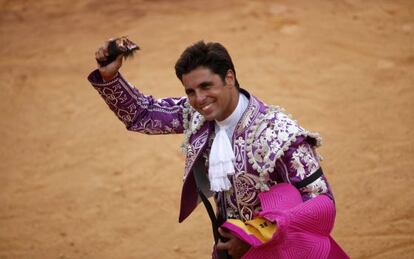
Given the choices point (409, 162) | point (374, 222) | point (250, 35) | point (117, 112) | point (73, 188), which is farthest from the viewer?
point (250, 35)

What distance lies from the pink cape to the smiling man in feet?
0.04

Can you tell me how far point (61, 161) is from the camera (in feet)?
19.6

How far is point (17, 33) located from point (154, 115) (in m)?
5.49

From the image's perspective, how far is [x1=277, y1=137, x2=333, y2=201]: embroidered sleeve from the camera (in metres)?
2.64

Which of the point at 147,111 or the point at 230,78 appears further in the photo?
the point at 147,111

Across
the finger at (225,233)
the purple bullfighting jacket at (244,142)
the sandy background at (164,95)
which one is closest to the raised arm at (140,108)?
the purple bullfighting jacket at (244,142)

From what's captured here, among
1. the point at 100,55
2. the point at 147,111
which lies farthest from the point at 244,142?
the point at 100,55

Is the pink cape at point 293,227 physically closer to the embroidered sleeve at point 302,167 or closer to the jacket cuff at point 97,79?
the embroidered sleeve at point 302,167

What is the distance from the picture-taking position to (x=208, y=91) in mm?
2795

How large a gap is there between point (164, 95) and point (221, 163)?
3.80 m

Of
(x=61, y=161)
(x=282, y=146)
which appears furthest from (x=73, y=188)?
(x=282, y=146)

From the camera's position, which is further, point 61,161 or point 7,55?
point 7,55

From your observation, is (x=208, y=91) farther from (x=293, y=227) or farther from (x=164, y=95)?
(x=164, y=95)

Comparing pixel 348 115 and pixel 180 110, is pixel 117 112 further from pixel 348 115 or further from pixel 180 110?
pixel 348 115
